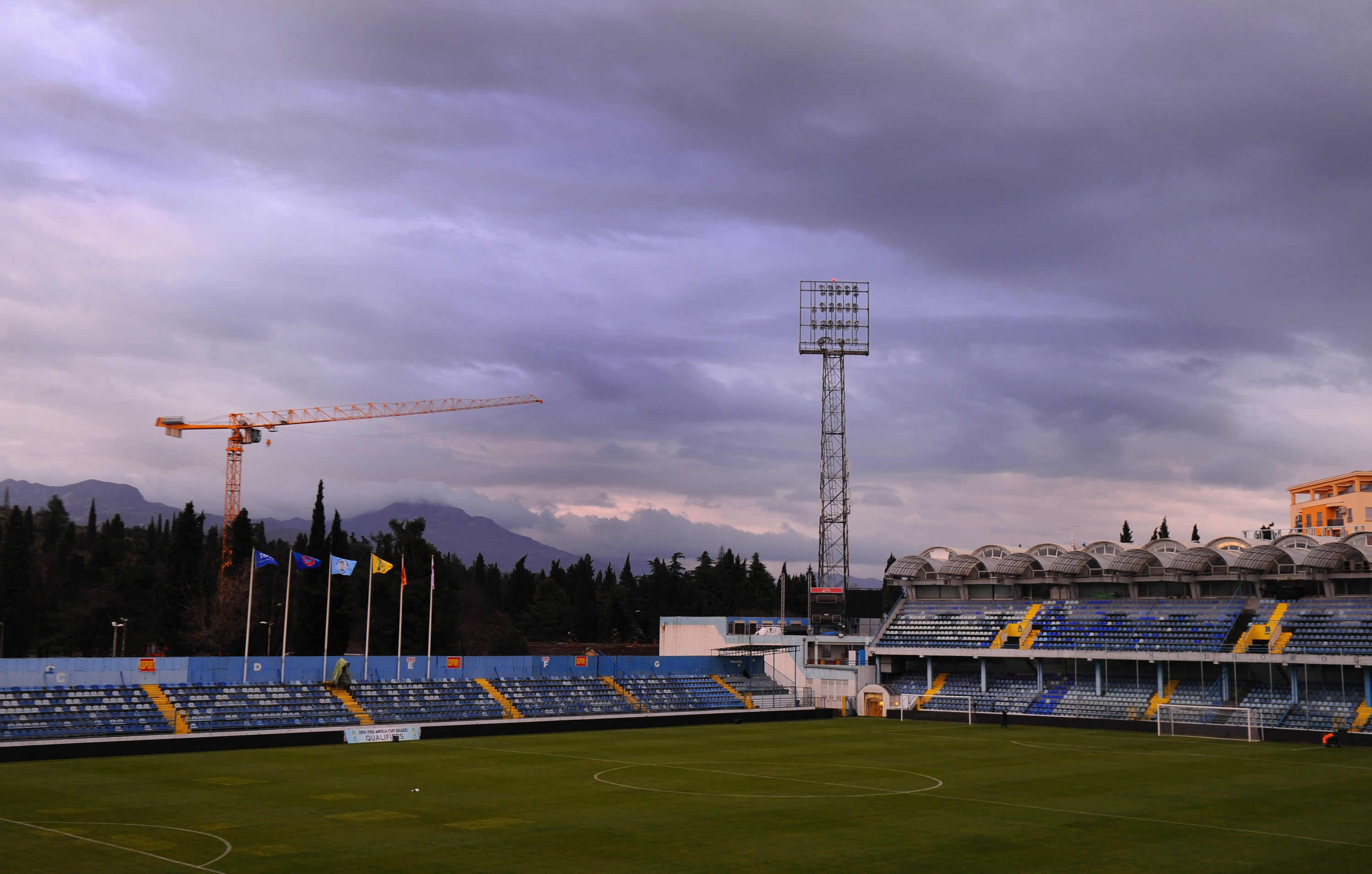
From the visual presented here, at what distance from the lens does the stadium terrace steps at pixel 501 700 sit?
215ft

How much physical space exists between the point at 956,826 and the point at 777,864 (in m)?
8.12

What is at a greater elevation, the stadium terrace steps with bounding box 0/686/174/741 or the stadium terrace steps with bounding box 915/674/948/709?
the stadium terrace steps with bounding box 0/686/174/741

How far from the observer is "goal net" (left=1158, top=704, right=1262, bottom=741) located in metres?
60.2

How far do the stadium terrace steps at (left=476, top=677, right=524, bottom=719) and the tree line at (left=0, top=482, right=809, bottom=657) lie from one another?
44.4 ft

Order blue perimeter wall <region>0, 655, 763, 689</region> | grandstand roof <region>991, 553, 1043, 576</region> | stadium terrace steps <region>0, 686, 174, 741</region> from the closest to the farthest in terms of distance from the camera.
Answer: stadium terrace steps <region>0, 686, 174, 741</region>, blue perimeter wall <region>0, 655, 763, 689</region>, grandstand roof <region>991, 553, 1043, 576</region>

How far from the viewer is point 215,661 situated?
57750mm

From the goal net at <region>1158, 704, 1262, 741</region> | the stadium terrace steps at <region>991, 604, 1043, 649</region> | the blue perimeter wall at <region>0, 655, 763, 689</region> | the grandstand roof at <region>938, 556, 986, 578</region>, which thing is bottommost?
the goal net at <region>1158, 704, 1262, 741</region>

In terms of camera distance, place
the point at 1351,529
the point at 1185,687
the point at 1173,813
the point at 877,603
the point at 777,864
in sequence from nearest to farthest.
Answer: the point at 777,864, the point at 1173,813, the point at 1185,687, the point at 877,603, the point at 1351,529

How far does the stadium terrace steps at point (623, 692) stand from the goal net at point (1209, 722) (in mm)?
31850

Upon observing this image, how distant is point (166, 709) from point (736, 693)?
39557 mm

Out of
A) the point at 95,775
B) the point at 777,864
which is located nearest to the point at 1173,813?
the point at 777,864

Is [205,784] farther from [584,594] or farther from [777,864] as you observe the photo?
[584,594]

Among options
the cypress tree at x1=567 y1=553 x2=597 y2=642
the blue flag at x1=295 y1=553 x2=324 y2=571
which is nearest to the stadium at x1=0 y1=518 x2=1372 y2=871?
the blue flag at x1=295 y1=553 x2=324 y2=571

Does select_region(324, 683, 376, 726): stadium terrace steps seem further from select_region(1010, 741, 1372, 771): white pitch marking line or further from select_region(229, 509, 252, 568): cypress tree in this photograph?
select_region(229, 509, 252, 568): cypress tree
